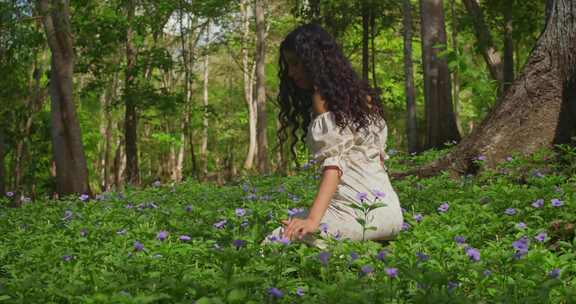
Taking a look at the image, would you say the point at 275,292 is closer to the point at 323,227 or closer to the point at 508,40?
the point at 323,227

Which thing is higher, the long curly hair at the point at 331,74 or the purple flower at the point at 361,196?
the long curly hair at the point at 331,74

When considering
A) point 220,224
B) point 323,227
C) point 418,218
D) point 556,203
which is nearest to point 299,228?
point 323,227

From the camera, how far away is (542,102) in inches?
275

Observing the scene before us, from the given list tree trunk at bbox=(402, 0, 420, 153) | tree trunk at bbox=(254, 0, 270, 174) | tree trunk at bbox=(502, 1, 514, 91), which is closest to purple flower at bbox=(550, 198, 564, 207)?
tree trunk at bbox=(502, 1, 514, 91)

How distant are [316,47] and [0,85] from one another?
652 inches

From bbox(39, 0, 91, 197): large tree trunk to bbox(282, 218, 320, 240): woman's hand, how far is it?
9.03 metres

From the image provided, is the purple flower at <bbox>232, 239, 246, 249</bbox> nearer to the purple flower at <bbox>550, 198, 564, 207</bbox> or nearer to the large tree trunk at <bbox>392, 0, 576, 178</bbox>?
the purple flower at <bbox>550, 198, 564, 207</bbox>

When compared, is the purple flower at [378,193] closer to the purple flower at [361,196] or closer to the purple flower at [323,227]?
the purple flower at [361,196]

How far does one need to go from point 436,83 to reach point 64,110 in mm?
7617

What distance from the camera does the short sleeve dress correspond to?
3.76 metres

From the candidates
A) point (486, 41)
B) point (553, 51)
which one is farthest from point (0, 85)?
point (553, 51)

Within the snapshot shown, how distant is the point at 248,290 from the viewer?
9.07ft

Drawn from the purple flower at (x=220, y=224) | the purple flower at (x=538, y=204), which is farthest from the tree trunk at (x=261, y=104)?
the purple flower at (x=538, y=204)

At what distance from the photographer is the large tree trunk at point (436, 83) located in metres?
13.7
